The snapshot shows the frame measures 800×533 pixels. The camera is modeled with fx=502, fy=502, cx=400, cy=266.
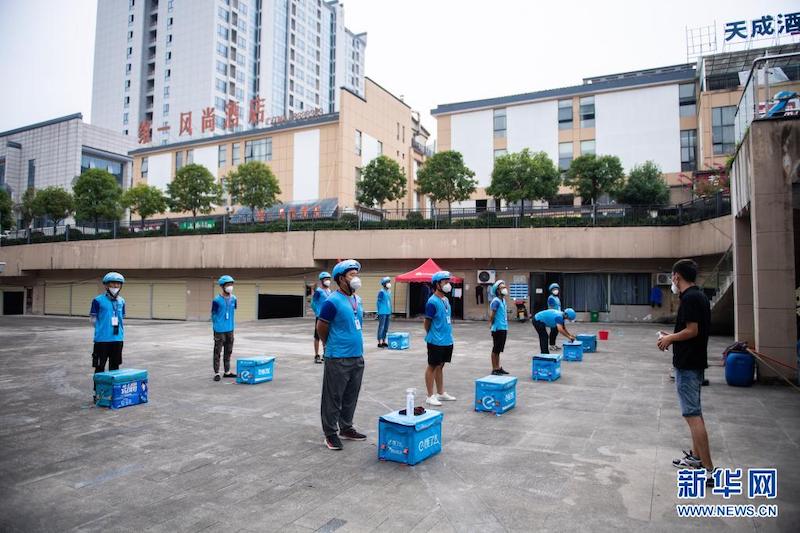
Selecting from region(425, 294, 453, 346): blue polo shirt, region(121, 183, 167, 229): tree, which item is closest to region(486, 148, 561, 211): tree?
region(425, 294, 453, 346): blue polo shirt

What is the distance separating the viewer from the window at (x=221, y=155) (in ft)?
143

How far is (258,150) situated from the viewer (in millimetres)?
41781

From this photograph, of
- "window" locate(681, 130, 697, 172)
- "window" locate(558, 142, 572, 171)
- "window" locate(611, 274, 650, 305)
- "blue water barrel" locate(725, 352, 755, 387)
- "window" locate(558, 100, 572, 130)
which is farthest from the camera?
"window" locate(558, 100, 572, 130)

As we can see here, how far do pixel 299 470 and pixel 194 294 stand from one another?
31.8 metres

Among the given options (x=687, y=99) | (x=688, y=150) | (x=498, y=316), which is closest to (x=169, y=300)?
(x=498, y=316)

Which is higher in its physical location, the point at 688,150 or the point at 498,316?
the point at 688,150

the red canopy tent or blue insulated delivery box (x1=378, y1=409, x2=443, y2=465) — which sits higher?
the red canopy tent

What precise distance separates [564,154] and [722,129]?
411 inches

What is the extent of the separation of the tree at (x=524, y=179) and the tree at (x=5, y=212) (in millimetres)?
41073

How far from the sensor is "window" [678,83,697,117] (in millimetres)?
35594

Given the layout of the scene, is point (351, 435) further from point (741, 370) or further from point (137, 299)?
point (137, 299)

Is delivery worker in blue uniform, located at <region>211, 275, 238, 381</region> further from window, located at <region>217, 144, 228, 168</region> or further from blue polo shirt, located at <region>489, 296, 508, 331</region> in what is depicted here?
window, located at <region>217, 144, 228, 168</region>

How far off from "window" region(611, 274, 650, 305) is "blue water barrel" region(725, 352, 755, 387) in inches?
724

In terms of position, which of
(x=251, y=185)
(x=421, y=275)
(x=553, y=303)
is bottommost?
(x=553, y=303)
